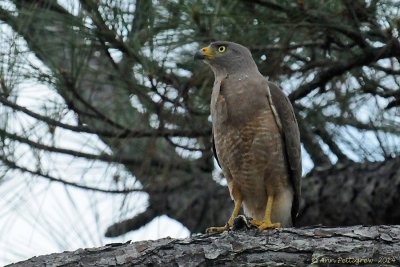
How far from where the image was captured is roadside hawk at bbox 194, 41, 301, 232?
16.6 ft

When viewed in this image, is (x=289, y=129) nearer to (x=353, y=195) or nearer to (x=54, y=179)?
(x=353, y=195)

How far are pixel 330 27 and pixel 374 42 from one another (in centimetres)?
36

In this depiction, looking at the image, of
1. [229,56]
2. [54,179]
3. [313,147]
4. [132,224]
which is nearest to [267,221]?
[229,56]

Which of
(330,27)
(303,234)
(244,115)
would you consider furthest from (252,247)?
(330,27)

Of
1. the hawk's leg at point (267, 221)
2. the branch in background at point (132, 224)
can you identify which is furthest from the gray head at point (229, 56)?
the branch in background at point (132, 224)

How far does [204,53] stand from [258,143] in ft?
2.09

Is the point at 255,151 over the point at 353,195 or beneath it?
over

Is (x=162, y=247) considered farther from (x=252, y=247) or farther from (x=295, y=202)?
(x=295, y=202)

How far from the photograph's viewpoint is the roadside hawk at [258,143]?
506 centimetres

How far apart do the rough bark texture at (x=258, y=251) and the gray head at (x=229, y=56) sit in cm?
156

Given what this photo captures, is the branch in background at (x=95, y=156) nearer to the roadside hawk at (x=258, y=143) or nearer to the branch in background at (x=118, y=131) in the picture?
the branch in background at (x=118, y=131)

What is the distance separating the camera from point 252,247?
3953mm

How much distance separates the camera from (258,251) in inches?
155

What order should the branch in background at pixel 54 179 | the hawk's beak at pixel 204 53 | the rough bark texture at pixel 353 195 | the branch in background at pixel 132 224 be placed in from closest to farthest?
the hawk's beak at pixel 204 53 → the rough bark texture at pixel 353 195 → the branch in background at pixel 54 179 → the branch in background at pixel 132 224
